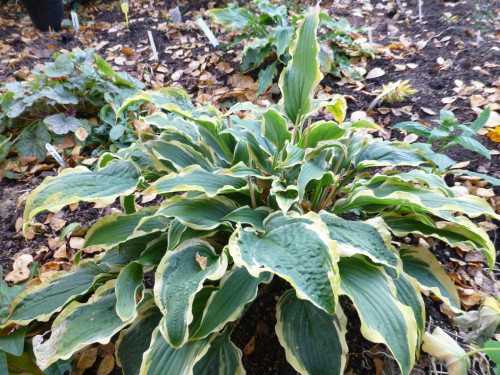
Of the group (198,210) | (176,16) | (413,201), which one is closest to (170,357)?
(198,210)

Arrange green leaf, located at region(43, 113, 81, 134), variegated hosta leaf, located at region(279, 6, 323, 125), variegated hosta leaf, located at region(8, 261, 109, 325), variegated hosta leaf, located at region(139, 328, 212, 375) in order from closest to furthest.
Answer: variegated hosta leaf, located at region(139, 328, 212, 375), variegated hosta leaf, located at region(8, 261, 109, 325), variegated hosta leaf, located at region(279, 6, 323, 125), green leaf, located at region(43, 113, 81, 134)

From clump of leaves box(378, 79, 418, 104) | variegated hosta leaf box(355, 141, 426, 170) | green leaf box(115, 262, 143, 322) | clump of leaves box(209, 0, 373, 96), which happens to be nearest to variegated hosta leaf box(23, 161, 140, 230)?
green leaf box(115, 262, 143, 322)

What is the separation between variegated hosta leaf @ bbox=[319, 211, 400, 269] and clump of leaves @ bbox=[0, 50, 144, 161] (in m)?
1.30

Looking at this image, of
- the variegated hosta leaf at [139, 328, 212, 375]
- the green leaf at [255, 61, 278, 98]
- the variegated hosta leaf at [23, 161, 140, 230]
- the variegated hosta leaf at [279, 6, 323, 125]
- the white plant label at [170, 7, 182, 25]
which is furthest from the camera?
the white plant label at [170, 7, 182, 25]

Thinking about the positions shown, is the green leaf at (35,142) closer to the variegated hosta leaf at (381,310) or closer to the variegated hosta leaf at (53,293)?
the variegated hosta leaf at (53,293)

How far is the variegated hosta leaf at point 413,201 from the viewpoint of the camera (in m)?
1.01

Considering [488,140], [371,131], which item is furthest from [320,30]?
[488,140]

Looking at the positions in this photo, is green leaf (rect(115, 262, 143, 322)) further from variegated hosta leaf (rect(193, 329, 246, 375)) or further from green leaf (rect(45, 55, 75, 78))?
green leaf (rect(45, 55, 75, 78))

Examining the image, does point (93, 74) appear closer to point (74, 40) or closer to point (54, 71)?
point (54, 71)

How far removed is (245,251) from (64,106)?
5.49 feet

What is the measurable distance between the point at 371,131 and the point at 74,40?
2.76 m

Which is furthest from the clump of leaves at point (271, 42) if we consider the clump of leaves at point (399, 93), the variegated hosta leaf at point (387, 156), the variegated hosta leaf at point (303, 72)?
the variegated hosta leaf at point (387, 156)

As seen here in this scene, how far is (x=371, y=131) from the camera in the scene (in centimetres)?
199

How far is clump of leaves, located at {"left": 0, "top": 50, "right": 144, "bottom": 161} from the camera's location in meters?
1.94
